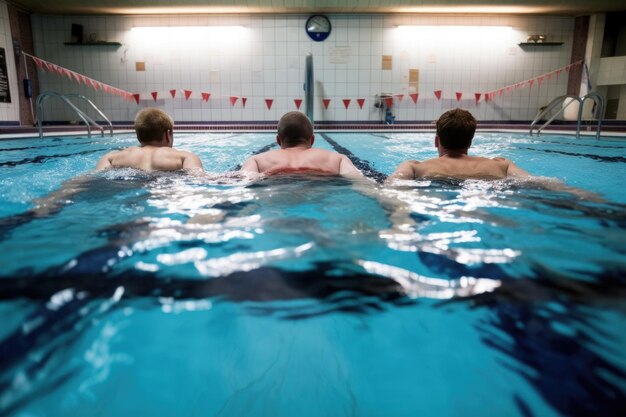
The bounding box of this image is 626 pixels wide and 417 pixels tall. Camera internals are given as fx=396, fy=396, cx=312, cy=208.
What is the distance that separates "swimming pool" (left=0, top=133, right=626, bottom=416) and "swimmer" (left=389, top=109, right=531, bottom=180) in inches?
32.0

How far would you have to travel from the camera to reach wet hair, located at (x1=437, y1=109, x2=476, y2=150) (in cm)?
263

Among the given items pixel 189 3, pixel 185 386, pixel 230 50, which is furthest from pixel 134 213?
pixel 230 50

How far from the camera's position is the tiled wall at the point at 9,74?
9.69 metres

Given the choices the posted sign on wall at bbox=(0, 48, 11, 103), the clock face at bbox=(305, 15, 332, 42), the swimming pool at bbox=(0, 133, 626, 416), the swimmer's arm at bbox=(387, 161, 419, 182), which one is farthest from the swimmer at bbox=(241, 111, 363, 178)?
the posted sign on wall at bbox=(0, 48, 11, 103)

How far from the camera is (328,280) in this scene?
45.7 inches

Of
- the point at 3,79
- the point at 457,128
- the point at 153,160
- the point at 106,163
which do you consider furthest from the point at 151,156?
the point at 3,79

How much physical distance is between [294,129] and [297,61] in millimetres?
8876

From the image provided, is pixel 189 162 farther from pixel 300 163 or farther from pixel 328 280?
pixel 328 280

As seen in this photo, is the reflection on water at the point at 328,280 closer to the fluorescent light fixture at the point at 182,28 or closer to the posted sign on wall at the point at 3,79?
the fluorescent light fixture at the point at 182,28

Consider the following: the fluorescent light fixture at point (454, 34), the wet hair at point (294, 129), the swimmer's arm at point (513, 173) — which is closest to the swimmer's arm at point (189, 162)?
the wet hair at point (294, 129)

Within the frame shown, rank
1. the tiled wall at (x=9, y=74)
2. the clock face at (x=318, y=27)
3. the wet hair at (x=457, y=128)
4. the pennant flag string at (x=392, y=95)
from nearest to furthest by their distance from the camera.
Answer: the wet hair at (x=457, y=128), the tiled wall at (x=9, y=74), the clock face at (x=318, y=27), the pennant flag string at (x=392, y=95)

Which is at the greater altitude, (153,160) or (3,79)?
(3,79)

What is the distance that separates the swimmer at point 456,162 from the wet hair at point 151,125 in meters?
1.81

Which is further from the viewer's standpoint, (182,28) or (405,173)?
(182,28)
